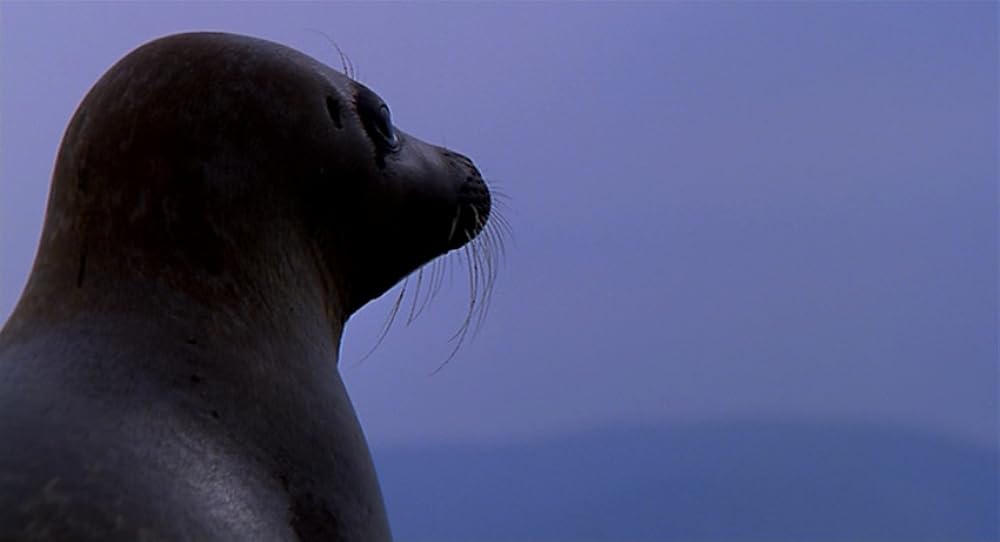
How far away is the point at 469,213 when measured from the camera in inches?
56.6

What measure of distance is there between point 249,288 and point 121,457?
0.82 ft

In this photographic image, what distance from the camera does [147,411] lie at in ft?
3.00

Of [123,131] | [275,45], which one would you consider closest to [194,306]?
[123,131]

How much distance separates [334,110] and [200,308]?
0.91 feet

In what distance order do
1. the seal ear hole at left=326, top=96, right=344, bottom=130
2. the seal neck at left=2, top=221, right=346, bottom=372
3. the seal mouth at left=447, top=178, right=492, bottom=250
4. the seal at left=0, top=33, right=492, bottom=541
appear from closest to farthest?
the seal at left=0, top=33, right=492, bottom=541 < the seal neck at left=2, top=221, right=346, bottom=372 < the seal ear hole at left=326, top=96, right=344, bottom=130 < the seal mouth at left=447, top=178, right=492, bottom=250

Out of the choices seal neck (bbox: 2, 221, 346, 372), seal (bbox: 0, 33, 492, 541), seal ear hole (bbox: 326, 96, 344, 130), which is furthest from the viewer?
seal ear hole (bbox: 326, 96, 344, 130)

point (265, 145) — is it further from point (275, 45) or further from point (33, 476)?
point (33, 476)

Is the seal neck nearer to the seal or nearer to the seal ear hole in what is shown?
the seal

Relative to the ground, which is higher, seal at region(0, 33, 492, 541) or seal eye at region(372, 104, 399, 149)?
seal eye at region(372, 104, 399, 149)

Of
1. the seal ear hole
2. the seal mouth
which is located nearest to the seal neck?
the seal ear hole

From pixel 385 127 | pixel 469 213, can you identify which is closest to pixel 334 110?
pixel 385 127

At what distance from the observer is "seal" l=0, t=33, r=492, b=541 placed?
0.85 metres

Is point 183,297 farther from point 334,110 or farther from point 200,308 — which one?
point 334,110

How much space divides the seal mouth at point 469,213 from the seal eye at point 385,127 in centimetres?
13
